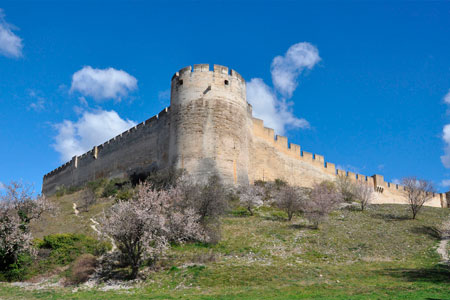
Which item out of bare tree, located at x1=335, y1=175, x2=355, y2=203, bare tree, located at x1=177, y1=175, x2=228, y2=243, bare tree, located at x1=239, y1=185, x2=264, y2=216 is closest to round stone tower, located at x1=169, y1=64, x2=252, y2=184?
bare tree, located at x1=239, y1=185, x2=264, y2=216

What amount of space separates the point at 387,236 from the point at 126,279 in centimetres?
1135

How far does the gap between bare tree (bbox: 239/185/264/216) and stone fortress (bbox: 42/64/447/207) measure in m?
1.75

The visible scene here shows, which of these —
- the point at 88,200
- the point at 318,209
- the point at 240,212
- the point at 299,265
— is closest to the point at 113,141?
the point at 88,200

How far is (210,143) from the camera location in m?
27.5

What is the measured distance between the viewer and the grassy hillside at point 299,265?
1253 cm

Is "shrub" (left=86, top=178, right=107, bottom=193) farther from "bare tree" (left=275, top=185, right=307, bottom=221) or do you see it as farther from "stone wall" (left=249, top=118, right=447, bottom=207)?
"bare tree" (left=275, top=185, right=307, bottom=221)

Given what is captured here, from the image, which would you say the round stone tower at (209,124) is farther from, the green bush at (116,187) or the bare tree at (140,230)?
the bare tree at (140,230)

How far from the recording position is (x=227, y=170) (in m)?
27.3

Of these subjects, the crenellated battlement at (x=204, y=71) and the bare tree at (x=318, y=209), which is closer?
the bare tree at (x=318, y=209)

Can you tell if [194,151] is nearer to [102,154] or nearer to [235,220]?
[235,220]

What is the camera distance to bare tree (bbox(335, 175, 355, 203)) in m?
32.0

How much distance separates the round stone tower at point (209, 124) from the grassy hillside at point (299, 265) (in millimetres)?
4916

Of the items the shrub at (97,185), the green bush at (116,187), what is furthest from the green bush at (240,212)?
the shrub at (97,185)

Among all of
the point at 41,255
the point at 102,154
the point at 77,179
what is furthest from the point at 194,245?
the point at 77,179
